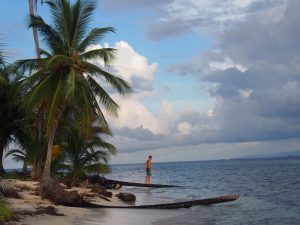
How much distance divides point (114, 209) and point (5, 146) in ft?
37.4

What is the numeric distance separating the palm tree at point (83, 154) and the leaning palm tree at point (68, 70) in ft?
16.7

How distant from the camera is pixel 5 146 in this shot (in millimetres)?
24734

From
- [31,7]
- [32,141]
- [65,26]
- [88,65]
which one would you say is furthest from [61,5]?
[32,141]

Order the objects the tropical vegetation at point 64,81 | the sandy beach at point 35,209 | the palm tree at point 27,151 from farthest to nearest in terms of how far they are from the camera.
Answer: the palm tree at point 27,151 < the tropical vegetation at point 64,81 < the sandy beach at point 35,209

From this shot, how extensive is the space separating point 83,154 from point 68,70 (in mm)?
8231

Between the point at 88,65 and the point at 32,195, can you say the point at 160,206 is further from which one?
the point at 88,65

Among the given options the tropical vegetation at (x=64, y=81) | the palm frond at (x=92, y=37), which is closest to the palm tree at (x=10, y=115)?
the tropical vegetation at (x=64, y=81)

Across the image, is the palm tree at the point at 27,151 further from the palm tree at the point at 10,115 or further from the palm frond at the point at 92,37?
the palm frond at the point at 92,37

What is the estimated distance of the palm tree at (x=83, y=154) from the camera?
81.6 ft

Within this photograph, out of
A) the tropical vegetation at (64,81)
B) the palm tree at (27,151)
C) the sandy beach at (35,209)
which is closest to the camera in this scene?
the sandy beach at (35,209)

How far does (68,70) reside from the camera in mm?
18609

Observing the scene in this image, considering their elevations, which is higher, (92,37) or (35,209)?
(92,37)

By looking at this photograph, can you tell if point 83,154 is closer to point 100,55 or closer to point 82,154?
point 82,154

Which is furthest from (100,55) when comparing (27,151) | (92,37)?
(27,151)
